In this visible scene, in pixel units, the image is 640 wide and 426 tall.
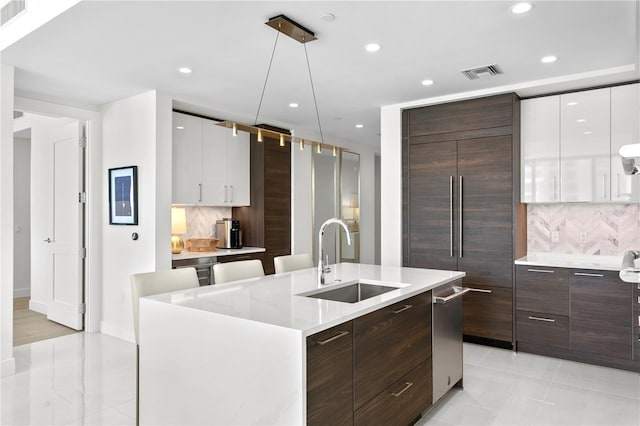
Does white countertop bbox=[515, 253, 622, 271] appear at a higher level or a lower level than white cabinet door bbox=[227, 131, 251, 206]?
lower

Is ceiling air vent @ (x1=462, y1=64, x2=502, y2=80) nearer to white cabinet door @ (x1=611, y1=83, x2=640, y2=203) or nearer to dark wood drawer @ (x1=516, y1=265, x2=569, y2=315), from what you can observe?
white cabinet door @ (x1=611, y1=83, x2=640, y2=203)

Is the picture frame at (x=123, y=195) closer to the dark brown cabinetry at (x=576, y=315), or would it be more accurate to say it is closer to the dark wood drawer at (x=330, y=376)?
the dark wood drawer at (x=330, y=376)

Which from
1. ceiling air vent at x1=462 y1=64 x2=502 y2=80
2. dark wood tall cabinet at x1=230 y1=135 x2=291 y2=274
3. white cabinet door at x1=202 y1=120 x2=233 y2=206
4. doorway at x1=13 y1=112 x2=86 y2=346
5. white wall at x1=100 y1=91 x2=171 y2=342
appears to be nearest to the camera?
ceiling air vent at x1=462 y1=64 x2=502 y2=80

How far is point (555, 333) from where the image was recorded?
379 cm

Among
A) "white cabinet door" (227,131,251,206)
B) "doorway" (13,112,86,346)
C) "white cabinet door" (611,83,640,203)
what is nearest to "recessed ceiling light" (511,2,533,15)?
"white cabinet door" (611,83,640,203)

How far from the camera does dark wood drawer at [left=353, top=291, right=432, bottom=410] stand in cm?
201

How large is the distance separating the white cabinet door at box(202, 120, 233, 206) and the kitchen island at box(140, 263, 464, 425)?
2.59 meters

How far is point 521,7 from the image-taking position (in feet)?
8.21

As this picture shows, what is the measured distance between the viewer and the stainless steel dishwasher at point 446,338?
9.02 ft

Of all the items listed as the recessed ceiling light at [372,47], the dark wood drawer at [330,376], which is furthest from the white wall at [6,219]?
the dark wood drawer at [330,376]

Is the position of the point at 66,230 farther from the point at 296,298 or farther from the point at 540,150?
the point at 540,150

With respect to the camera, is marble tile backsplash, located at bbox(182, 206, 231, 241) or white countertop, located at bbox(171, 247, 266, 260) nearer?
white countertop, located at bbox(171, 247, 266, 260)

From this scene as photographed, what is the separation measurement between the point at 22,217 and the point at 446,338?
6.72 metres

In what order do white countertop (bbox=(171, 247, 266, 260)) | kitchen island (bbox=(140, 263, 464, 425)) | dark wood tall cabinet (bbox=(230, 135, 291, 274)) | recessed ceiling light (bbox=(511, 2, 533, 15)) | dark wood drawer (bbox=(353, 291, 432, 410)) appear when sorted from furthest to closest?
dark wood tall cabinet (bbox=(230, 135, 291, 274)) → white countertop (bbox=(171, 247, 266, 260)) → recessed ceiling light (bbox=(511, 2, 533, 15)) → dark wood drawer (bbox=(353, 291, 432, 410)) → kitchen island (bbox=(140, 263, 464, 425))
